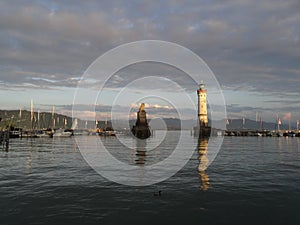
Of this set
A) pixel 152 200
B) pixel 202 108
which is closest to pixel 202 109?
pixel 202 108

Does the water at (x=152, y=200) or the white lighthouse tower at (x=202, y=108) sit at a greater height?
the white lighthouse tower at (x=202, y=108)

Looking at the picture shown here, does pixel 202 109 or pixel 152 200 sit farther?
pixel 202 109

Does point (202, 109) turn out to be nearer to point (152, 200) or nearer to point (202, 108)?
point (202, 108)

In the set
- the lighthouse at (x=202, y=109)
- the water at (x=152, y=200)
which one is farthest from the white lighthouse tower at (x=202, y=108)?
the water at (x=152, y=200)

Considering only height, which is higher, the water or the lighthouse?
the lighthouse

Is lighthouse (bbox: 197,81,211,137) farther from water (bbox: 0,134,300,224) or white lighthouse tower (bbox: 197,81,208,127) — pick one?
water (bbox: 0,134,300,224)

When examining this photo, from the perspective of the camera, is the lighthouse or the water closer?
the water

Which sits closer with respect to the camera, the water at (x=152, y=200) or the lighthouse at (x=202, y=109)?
the water at (x=152, y=200)

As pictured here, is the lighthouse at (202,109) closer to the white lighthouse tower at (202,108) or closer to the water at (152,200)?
the white lighthouse tower at (202,108)

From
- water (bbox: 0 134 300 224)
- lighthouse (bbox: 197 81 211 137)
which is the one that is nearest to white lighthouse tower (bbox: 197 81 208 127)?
lighthouse (bbox: 197 81 211 137)

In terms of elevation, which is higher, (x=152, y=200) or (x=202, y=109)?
(x=202, y=109)

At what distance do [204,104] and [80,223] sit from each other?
116430mm

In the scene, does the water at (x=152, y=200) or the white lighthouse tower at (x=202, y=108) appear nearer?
the water at (x=152, y=200)

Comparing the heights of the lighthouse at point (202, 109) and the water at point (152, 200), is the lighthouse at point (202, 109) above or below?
above
